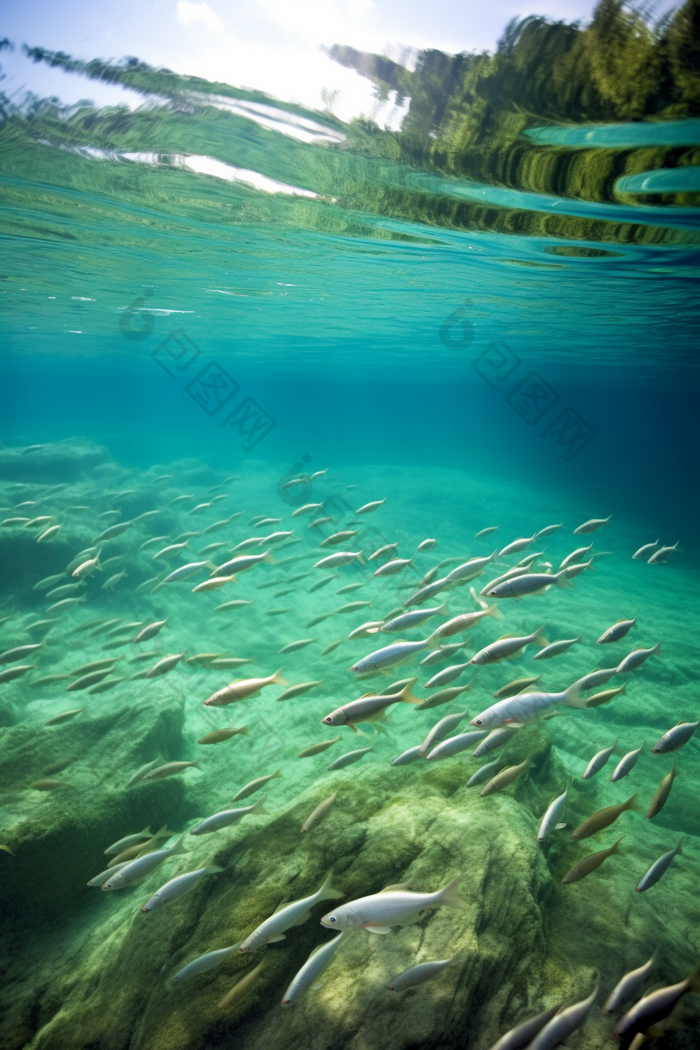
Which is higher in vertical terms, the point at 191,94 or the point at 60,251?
the point at 191,94

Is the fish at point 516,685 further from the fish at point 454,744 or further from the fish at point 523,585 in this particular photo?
the fish at point 454,744

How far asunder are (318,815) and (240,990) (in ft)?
4.78

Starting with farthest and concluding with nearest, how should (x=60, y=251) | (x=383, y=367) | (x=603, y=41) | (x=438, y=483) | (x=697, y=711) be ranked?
(x=383, y=367) → (x=438, y=483) → (x=60, y=251) → (x=697, y=711) → (x=603, y=41)

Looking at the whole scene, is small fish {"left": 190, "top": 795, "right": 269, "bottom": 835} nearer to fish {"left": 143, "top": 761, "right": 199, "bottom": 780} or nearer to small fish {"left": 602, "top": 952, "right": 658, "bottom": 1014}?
fish {"left": 143, "top": 761, "right": 199, "bottom": 780}

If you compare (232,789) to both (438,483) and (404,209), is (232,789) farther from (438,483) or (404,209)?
(438,483)

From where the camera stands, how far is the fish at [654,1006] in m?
2.93

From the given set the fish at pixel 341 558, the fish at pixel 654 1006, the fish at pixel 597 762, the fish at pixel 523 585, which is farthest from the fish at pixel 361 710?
the fish at pixel 341 558

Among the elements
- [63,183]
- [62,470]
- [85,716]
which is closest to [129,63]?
[63,183]

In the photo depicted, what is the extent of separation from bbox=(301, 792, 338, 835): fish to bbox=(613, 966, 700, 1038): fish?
274cm

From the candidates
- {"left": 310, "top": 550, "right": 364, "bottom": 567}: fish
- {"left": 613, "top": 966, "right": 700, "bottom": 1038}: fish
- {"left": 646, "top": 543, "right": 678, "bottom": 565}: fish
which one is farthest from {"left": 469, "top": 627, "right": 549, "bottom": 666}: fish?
{"left": 646, "top": 543, "right": 678, "bottom": 565}: fish

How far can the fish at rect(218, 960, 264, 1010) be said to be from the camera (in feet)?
12.1

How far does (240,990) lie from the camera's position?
370 centimetres

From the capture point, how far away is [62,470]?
27906 mm

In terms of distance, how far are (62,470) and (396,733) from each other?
26.3 m
